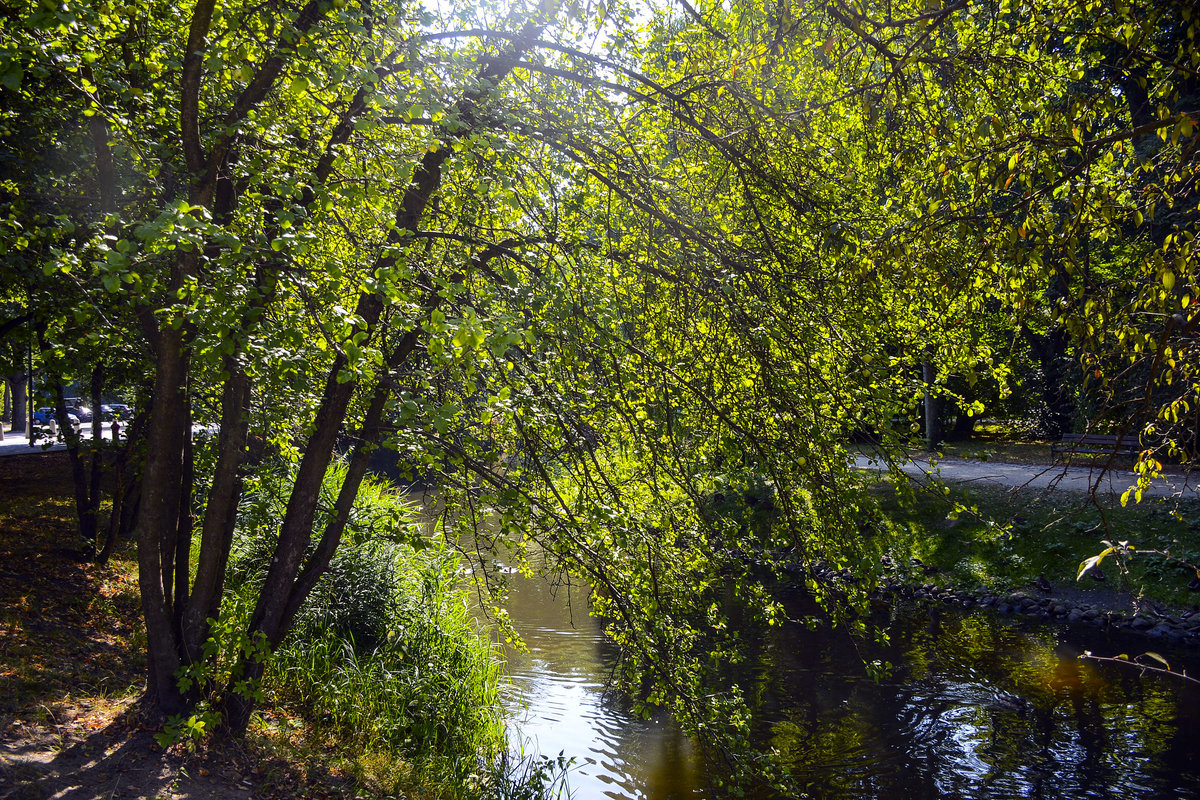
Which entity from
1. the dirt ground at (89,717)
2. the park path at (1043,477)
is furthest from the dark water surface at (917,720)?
the dirt ground at (89,717)

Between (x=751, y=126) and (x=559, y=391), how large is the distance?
2516mm

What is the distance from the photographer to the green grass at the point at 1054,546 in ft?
46.2

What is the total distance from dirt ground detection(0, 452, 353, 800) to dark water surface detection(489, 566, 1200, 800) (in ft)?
12.9

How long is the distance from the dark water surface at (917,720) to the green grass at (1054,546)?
6.10 feet

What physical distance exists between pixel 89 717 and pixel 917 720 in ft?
→ 30.7

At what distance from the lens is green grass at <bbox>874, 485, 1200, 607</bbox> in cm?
1409

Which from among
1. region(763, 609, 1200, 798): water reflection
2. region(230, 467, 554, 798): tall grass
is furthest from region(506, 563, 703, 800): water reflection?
region(763, 609, 1200, 798): water reflection

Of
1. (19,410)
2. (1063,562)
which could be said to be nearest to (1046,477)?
(1063,562)

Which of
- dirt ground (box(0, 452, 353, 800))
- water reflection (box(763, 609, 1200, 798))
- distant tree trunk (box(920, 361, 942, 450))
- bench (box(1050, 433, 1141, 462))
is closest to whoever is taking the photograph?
bench (box(1050, 433, 1141, 462))

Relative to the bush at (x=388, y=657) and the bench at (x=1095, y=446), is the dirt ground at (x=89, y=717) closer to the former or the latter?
the bush at (x=388, y=657)

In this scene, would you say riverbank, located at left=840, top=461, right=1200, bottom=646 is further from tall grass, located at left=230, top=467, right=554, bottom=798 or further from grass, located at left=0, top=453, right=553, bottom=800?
grass, located at left=0, top=453, right=553, bottom=800

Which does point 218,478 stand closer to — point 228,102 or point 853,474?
point 228,102

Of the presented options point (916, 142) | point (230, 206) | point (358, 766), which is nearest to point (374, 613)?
point (358, 766)

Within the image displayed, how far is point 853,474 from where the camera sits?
5609 mm
